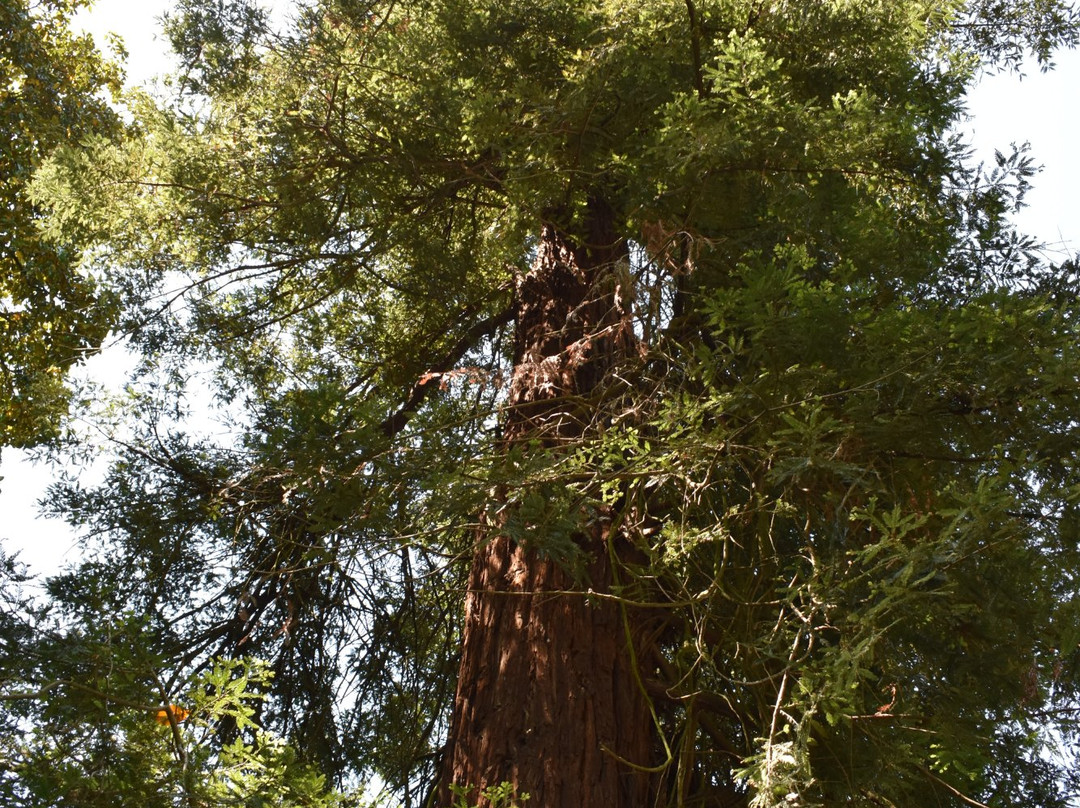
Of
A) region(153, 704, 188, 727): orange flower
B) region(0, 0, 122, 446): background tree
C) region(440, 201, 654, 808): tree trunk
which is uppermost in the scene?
region(0, 0, 122, 446): background tree

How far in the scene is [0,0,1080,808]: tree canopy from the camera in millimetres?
3193

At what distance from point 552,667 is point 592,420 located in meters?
0.97

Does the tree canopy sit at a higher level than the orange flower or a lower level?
higher

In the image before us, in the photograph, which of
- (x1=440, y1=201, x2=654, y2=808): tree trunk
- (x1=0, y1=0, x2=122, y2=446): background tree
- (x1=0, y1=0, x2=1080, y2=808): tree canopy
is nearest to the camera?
(x1=0, y1=0, x2=1080, y2=808): tree canopy

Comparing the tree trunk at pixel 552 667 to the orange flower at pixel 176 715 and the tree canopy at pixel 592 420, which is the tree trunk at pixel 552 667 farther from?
the orange flower at pixel 176 715

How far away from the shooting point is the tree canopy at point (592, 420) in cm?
319

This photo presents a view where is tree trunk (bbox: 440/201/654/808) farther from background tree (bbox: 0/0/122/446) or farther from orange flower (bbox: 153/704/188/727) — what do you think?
background tree (bbox: 0/0/122/446)

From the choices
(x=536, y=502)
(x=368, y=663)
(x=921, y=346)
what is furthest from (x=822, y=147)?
(x=368, y=663)

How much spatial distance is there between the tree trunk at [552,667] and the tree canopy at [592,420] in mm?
22

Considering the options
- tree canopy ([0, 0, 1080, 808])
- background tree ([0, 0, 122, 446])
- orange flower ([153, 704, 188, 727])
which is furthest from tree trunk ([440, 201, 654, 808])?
background tree ([0, 0, 122, 446])

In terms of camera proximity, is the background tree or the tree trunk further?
the background tree

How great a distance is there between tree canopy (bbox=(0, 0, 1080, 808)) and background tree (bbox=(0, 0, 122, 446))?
1787mm

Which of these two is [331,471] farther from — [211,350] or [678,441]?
[211,350]

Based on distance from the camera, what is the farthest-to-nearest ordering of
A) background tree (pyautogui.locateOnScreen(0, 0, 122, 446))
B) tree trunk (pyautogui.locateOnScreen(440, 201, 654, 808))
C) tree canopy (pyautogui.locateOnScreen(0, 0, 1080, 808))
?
1. background tree (pyautogui.locateOnScreen(0, 0, 122, 446))
2. tree trunk (pyautogui.locateOnScreen(440, 201, 654, 808))
3. tree canopy (pyautogui.locateOnScreen(0, 0, 1080, 808))
